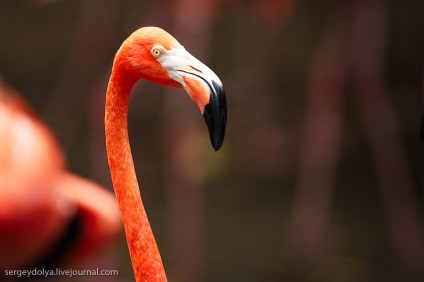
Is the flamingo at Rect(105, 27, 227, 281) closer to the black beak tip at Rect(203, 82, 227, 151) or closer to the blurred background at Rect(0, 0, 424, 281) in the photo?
the black beak tip at Rect(203, 82, 227, 151)

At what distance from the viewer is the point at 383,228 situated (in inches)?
136

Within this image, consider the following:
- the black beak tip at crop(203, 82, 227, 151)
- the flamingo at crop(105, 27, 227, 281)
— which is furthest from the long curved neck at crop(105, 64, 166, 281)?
the black beak tip at crop(203, 82, 227, 151)

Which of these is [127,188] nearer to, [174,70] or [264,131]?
[174,70]

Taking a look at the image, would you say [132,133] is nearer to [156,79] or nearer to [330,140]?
[330,140]

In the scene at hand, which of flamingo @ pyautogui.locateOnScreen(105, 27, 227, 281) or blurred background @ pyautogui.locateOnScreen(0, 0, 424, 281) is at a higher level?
flamingo @ pyautogui.locateOnScreen(105, 27, 227, 281)

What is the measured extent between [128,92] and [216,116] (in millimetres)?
166

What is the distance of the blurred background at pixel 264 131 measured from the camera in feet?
10.2

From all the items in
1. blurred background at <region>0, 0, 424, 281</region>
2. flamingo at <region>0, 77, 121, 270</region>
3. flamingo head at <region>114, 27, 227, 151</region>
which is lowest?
blurred background at <region>0, 0, 424, 281</region>

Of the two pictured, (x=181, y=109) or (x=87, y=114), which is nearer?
(x=181, y=109)

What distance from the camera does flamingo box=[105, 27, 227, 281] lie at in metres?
1.10

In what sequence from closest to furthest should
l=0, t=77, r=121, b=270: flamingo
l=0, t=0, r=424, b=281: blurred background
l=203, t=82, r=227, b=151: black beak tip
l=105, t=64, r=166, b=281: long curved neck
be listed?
1. l=203, t=82, r=227, b=151: black beak tip
2. l=105, t=64, r=166, b=281: long curved neck
3. l=0, t=77, r=121, b=270: flamingo
4. l=0, t=0, r=424, b=281: blurred background

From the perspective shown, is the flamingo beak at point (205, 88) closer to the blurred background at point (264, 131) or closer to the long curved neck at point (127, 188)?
the long curved neck at point (127, 188)

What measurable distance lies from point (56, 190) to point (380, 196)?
214 cm

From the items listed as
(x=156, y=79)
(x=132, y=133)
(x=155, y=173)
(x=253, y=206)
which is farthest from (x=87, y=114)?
(x=156, y=79)
